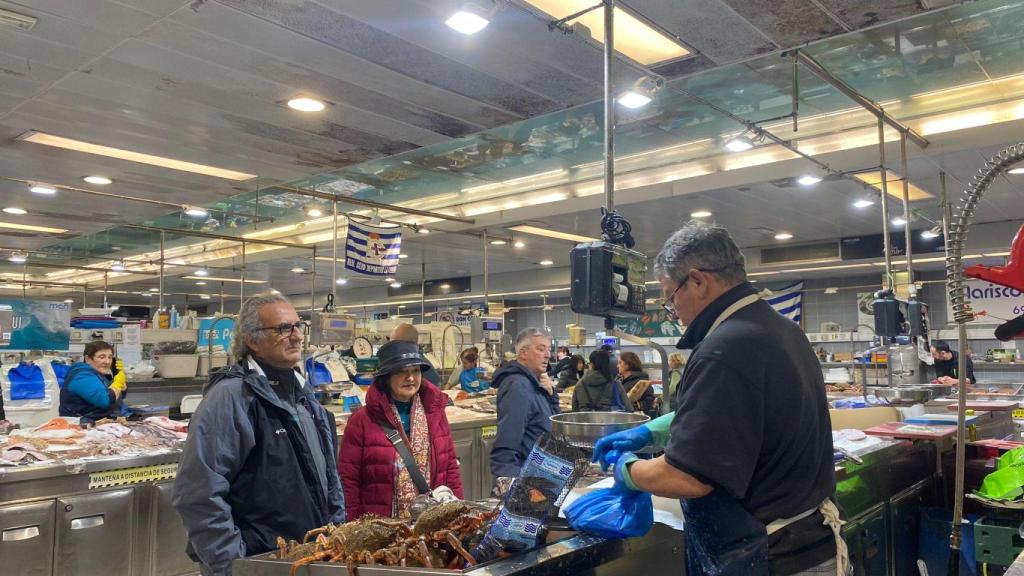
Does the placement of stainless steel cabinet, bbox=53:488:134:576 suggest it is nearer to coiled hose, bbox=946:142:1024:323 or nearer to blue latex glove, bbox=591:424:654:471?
blue latex glove, bbox=591:424:654:471

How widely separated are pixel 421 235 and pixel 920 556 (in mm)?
9618

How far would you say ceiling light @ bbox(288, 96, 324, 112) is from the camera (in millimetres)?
5160

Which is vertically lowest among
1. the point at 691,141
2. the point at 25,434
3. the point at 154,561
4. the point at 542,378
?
the point at 154,561

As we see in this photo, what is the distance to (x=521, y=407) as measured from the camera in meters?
3.94

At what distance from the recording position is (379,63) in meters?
4.52

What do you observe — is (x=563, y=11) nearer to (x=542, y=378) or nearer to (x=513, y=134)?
(x=542, y=378)

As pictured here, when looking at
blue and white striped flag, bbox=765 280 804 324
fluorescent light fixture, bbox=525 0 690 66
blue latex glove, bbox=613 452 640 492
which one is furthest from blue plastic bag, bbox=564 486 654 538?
blue and white striped flag, bbox=765 280 804 324

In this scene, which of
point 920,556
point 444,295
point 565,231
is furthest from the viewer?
point 444,295

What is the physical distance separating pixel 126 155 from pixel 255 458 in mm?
5158

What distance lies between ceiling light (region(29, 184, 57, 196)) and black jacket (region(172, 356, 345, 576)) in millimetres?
6333

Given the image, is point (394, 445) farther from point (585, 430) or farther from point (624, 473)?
point (624, 473)

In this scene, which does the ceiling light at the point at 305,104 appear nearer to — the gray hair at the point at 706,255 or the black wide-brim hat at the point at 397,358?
the black wide-brim hat at the point at 397,358

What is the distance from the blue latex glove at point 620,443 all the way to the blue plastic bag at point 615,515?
0.10 meters

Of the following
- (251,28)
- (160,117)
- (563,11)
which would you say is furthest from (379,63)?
(160,117)
